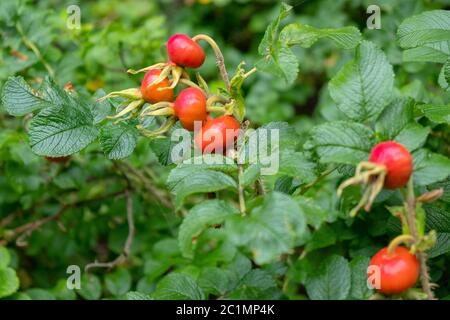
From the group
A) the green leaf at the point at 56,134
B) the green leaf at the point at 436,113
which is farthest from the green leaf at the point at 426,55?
the green leaf at the point at 56,134

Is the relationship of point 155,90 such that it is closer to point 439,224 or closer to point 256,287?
point 256,287

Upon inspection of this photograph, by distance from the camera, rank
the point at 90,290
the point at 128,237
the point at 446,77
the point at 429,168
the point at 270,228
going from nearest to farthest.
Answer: the point at 270,228 < the point at 429,168 < the point at 446,77 < the point at 90,290 < the point at 128,237

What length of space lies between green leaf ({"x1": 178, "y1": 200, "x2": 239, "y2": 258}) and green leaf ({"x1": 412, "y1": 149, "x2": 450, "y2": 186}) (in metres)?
0.31

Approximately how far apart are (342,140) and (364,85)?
0.13 metres

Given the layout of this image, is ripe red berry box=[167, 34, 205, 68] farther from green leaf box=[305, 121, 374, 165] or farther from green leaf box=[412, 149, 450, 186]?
green leaf box=[412, 149, 450, 186]

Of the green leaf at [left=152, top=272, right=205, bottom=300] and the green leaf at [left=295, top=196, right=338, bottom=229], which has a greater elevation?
the green leaf at [left=295, top=196, right=338, bottom=229]

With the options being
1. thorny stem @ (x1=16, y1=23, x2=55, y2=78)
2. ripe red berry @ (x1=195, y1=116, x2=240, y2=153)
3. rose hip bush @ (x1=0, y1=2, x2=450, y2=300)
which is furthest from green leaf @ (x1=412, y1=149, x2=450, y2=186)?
thorny stem @ (x1=16, y1=23, x2=55, y2=78)

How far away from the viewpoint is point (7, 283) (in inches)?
65.9

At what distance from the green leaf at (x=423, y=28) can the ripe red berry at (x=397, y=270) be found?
0.52 meters

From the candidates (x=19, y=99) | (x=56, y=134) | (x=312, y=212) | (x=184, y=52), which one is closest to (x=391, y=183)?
(x=312, y=212)

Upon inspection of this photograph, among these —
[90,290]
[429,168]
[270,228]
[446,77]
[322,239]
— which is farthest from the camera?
[90,290]

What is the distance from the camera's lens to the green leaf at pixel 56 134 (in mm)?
1315

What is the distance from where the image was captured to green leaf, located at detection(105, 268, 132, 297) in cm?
195

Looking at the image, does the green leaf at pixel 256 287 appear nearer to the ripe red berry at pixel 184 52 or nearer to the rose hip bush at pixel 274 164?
the rose hip bush at pixel 274 164
